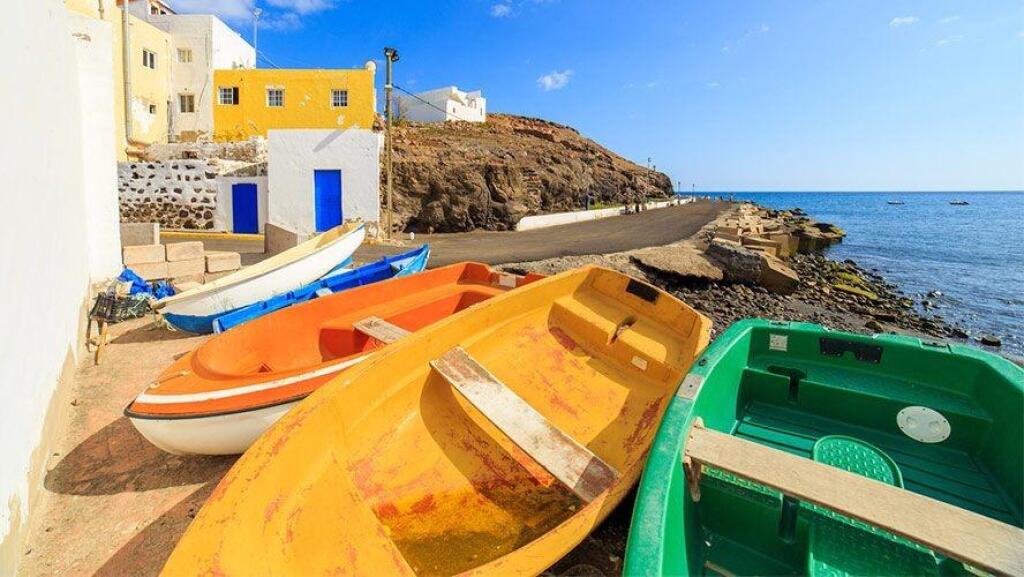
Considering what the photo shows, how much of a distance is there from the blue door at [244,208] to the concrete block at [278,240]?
615cm

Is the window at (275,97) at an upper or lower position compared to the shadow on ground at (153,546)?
upper

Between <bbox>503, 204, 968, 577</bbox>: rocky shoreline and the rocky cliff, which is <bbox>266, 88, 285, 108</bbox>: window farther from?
<bbox>503, 204, 968, 577</bbox>: rocky shoreline

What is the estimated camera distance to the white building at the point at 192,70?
2538 centimetres

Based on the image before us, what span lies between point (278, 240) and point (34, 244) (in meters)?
8.29

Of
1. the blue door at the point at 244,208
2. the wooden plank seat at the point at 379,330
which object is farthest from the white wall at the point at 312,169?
the wooden plank seat at the point at 379,330

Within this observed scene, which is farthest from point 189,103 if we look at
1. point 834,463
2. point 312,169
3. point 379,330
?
point 834,463

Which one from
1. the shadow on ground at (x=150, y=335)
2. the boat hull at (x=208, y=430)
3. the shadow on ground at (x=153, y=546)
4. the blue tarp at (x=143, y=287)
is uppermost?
the blue tarp at (x=143, y=287)

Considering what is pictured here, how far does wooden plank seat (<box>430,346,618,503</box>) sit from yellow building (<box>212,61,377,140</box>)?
957 inches

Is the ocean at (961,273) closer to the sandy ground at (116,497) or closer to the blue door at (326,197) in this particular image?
the sandy ground at (116,497)

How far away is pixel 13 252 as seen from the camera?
9.59 feet

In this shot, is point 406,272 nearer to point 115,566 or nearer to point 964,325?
point 115,566

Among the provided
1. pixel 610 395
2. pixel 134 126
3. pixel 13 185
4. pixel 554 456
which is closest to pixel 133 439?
pixel 13 185

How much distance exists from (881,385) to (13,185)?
6.11 m

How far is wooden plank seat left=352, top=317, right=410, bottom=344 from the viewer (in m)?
4.23
